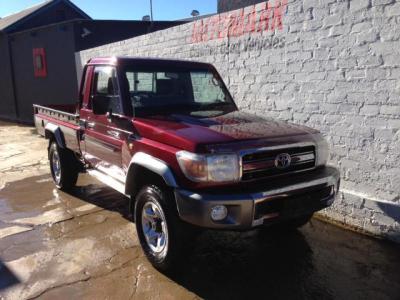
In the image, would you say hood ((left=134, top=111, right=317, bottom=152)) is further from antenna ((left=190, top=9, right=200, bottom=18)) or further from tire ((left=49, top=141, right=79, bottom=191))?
antenna ((left=190, top=9, right=200, bottom=18))

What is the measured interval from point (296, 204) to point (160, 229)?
126 cm

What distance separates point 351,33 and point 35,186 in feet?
17.9

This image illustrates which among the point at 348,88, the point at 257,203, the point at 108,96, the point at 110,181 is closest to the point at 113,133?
the point at 108,96

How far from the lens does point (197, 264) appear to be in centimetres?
394

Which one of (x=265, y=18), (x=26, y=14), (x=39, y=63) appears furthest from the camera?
(x=26, y=14)

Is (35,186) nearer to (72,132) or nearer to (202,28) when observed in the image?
(72,132)

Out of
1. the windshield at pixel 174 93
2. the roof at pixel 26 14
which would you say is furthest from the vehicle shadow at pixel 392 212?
the roof at pixel 26 14

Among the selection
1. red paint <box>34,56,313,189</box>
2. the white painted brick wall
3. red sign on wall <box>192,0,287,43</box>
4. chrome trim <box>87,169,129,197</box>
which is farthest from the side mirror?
red sign on wall <box>192,0,287,43</box>

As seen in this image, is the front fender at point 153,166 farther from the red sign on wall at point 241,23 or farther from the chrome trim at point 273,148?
the red sign on wall at point 241,23

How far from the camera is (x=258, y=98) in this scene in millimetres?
5918

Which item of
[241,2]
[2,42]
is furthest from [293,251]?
[2,42]

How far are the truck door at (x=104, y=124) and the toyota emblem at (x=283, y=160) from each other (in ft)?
5.24

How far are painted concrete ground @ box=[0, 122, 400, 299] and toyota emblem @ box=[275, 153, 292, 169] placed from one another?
41.2 inches

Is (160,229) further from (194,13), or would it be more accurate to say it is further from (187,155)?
(194,13)
